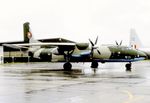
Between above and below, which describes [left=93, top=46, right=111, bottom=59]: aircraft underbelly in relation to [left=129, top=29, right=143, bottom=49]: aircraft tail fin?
below

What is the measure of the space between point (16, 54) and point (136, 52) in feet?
134

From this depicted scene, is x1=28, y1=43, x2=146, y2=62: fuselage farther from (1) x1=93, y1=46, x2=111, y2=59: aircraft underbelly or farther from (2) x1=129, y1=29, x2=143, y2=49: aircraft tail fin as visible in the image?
(2) x1=129, y1=29, x2=143, y2=49: aircraft tail fin

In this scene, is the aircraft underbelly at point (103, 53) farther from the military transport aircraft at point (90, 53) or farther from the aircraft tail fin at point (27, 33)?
the aircraft tail fin at point (27, 33)

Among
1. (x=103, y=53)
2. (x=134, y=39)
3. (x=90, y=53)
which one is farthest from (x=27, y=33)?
(x=134, y=39)

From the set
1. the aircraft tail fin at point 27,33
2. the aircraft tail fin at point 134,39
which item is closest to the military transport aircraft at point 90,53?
the aircraft tail fin at point 27,33

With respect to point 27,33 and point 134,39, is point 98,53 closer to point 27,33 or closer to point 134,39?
point 27,33

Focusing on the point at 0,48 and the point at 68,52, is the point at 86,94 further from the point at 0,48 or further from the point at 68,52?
the point at 0,48

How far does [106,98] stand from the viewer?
14.0 meters

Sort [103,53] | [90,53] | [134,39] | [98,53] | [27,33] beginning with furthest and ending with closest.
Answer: [134,39]
[27,33]
[98,53]
[103,53]
[90,53]

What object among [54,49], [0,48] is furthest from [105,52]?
[0,48]

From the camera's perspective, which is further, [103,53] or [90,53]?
[103,53]

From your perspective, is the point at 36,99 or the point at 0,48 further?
the point at 0,48

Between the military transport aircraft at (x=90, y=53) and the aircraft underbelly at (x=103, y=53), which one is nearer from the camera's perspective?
the military transport aircraft at (x=90, y=53)

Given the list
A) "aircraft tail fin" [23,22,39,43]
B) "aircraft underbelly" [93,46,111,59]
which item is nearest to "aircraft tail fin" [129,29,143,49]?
"aircraft tail fin" [23,22,39,43]
